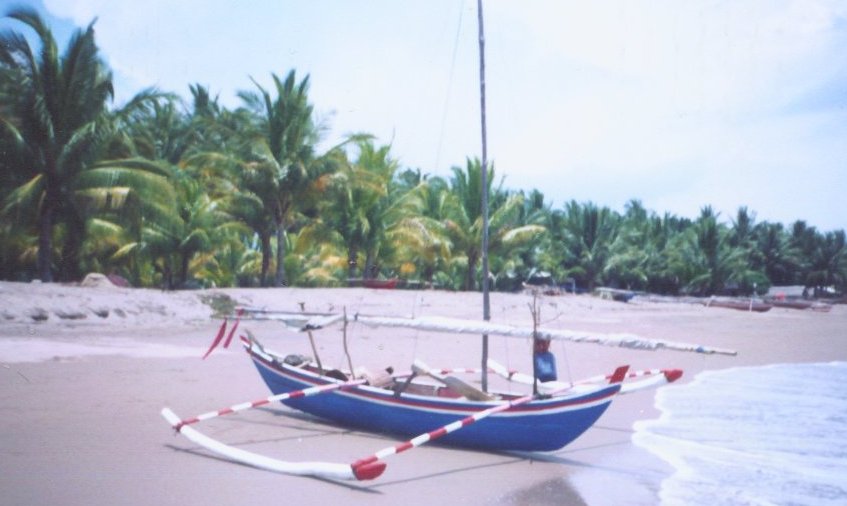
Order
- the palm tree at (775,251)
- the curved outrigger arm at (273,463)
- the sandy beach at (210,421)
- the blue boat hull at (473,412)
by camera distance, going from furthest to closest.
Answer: the palm tree at (775,251) → the blue boat hull at (473,412) → the sandy beach at (210,421) → the curved outrigger arm at (273,463)

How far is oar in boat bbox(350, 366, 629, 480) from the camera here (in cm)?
654

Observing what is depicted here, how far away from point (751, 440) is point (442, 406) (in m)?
4.96

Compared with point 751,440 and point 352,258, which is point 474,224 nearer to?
point 352,258

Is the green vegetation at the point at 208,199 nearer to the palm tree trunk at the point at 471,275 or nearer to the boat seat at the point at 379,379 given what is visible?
the palm tree trunk at the point at 471,275

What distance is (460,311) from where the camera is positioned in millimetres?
23422

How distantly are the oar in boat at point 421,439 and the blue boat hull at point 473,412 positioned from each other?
12cm

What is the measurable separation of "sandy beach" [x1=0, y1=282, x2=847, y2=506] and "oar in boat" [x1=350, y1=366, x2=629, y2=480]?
31 cm

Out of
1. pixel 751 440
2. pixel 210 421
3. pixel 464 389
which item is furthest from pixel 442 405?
pixel 751 440

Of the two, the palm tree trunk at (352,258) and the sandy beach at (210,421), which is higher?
the palm tree trunk at (352,258)

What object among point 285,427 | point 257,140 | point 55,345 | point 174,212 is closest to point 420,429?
point 285,427

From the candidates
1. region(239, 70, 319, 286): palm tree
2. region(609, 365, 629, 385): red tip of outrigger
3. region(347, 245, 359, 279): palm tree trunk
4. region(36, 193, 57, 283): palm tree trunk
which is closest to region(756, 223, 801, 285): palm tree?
region(347, 245, 359, 279): palm tree trunk

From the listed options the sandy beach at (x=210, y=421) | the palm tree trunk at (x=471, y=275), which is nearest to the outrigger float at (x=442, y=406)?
the sandy beach at (x=210, y=421)

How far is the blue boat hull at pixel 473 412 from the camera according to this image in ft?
25.9

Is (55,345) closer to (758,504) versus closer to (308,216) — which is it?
(758,504)
